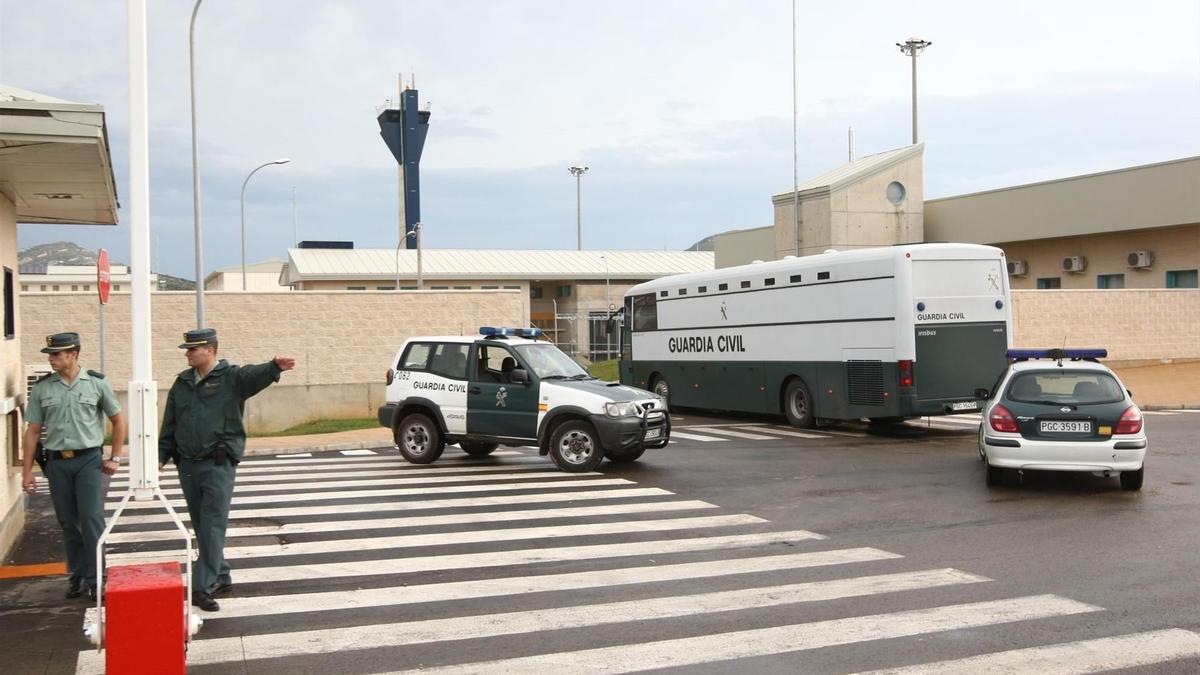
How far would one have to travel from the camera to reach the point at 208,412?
809 cm

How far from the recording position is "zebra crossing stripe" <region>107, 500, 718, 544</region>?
11.0m

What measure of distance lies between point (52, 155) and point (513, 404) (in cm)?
768

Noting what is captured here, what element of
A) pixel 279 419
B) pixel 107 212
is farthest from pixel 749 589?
pixel 279 419

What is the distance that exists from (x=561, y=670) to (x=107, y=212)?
947 centimetres

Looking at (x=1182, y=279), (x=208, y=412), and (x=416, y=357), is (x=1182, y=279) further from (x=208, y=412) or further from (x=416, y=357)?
(x=208, y=412)

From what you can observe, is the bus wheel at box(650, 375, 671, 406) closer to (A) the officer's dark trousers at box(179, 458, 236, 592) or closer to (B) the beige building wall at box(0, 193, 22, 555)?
(B) the beige building wall at box(0, 193, 22, 555)

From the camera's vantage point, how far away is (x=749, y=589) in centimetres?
845

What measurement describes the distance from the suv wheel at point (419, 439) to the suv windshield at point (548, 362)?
Answer: 173cm

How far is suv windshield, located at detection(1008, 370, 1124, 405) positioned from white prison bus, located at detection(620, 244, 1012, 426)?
581 centimetres

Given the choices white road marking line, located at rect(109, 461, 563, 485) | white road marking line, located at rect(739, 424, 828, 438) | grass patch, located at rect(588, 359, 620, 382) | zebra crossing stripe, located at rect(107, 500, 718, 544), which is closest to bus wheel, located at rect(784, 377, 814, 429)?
white road marking line, located at rect(739, 424, 828, 438)

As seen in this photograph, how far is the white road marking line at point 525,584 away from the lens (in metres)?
8.05

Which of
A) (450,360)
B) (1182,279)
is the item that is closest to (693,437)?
(450,360)

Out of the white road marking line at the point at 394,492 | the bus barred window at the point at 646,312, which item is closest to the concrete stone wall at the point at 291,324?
the bus barred window at the point at 646,312

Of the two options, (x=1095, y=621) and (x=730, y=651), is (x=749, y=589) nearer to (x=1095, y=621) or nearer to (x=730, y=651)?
(x=730, y=651)
